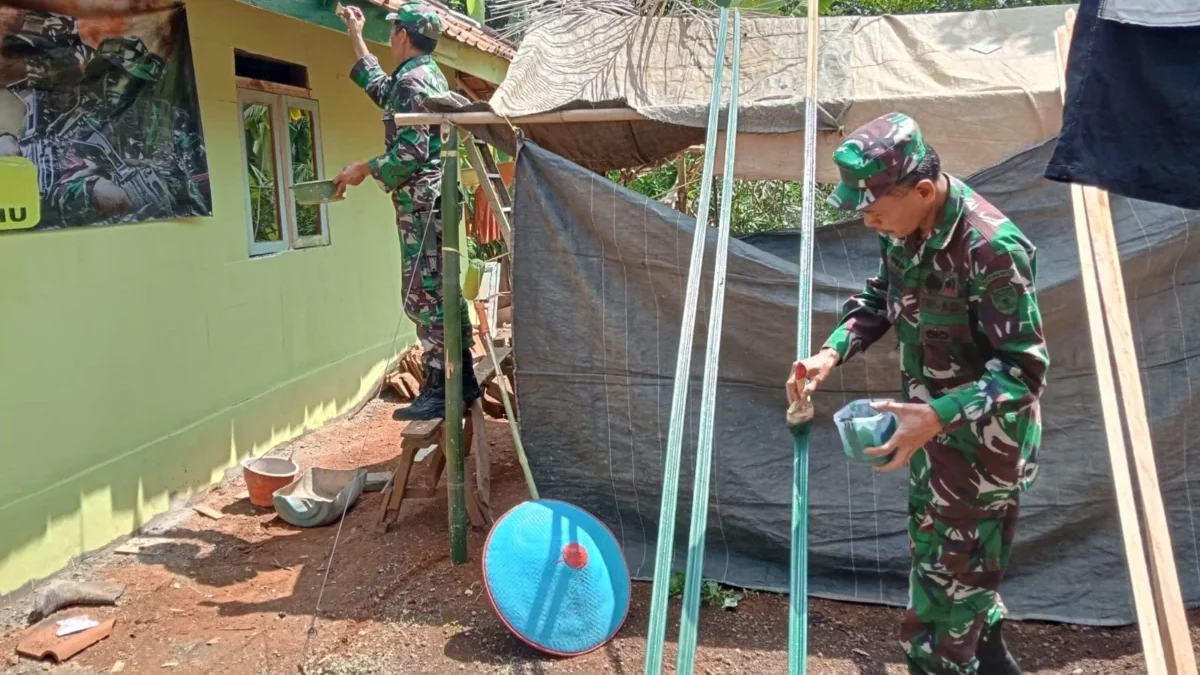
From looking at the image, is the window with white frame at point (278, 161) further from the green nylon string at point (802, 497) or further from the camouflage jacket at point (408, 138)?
the green nylon string at point (802, 497)

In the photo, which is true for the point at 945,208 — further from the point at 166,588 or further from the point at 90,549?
the point at 90,549

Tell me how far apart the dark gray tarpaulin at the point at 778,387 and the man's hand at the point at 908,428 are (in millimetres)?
1577

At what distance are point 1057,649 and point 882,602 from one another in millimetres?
665

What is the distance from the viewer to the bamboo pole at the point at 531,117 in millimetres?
3576

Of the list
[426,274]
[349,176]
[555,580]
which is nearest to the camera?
[555,580]

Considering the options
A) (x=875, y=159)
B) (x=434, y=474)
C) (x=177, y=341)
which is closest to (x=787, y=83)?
(x=875, y=159)

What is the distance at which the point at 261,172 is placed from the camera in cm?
576

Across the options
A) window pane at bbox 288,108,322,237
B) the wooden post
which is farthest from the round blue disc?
window pane at bbox 288,108,322,237

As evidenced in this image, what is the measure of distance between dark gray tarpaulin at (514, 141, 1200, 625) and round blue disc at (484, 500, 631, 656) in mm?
422

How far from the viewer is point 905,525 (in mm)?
3662

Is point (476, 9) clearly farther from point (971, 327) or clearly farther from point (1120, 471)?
point (1120, 471)

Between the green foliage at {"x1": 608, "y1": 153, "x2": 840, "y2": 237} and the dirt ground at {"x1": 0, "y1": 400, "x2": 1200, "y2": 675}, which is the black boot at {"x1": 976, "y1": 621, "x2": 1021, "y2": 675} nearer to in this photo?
the dirt ground at {"x1": 0, "y1": 400, "x2": 1200, "y2": 675}

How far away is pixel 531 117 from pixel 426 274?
3.72 ft

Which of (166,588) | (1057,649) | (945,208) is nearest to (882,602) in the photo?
(1057,649)
